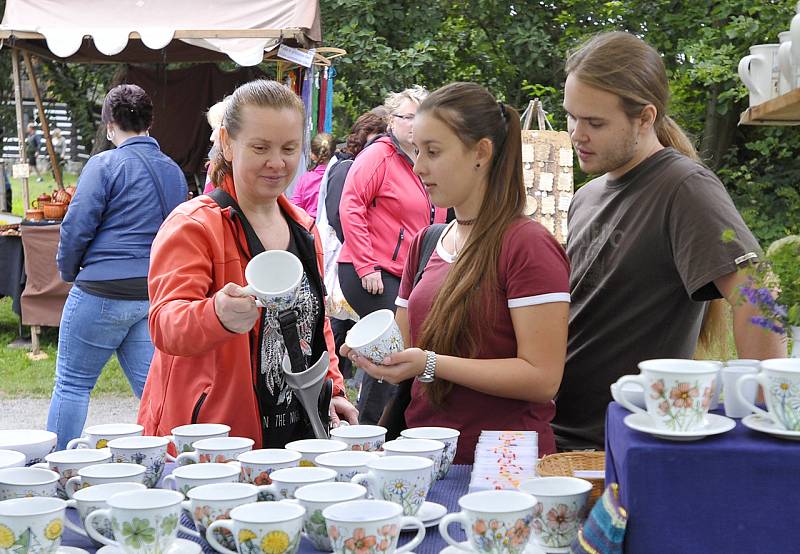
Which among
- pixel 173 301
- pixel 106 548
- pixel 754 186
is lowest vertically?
pixel 106 548

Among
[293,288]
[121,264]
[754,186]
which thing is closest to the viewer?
[293,288]

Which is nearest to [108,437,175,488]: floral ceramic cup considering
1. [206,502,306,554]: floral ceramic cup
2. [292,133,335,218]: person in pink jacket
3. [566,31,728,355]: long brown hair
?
[206,502,306,554]: floral ceramic cup

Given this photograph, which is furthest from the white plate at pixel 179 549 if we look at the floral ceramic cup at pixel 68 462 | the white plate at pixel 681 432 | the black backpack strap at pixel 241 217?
the black backpack strap at pixel 241 217

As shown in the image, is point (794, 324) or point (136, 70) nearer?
point (794, 324)

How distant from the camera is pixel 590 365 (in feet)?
7.27

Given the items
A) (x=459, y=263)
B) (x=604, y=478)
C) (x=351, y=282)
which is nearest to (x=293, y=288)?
(x=459, y=263)

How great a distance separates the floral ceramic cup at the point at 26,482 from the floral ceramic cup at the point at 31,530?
109mm

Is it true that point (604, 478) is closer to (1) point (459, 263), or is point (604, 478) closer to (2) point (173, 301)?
(1) point (459, 263)

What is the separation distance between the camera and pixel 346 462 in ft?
5.08

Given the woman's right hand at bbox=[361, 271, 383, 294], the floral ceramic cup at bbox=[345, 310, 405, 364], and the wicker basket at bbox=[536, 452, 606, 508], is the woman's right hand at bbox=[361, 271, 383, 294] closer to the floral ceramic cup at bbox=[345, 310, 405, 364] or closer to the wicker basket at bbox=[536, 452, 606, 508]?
the floral ceramic cup at bbox=[345, 310, 405, 364]

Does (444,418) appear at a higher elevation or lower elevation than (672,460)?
lower

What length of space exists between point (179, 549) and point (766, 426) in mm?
808

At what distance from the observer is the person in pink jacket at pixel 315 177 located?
603cm

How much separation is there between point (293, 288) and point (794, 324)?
858mm
